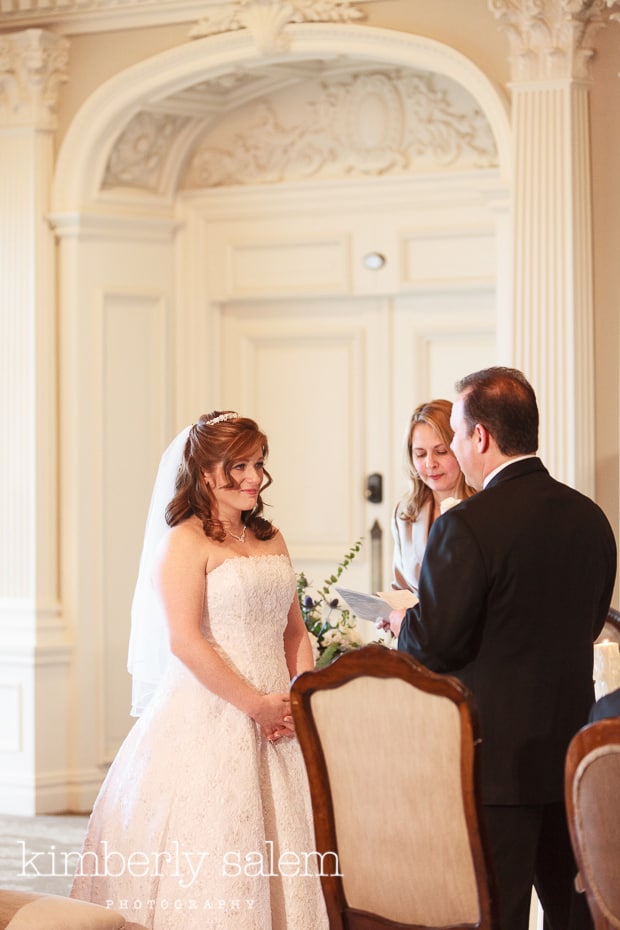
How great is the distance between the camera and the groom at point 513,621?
2.85 meters

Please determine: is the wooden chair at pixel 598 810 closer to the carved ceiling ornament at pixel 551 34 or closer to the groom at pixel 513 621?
the groom at pixel 513 621

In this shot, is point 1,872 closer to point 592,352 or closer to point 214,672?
point 214,672

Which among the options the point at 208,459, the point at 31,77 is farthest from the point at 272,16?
the point at 208,459

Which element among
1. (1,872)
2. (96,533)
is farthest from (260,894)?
(96,533)

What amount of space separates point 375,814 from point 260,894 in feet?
2.89

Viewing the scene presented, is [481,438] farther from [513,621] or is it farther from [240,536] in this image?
[240,536]

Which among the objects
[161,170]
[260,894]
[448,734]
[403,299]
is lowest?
[260,894]

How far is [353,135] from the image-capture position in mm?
6434

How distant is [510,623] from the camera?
288 cm

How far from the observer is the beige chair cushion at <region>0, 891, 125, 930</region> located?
2973 millimetres

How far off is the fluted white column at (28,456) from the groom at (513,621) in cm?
368

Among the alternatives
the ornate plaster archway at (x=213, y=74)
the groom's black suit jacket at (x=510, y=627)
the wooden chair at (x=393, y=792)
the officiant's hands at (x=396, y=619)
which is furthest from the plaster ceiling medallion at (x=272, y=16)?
the wooden chair at (x=393, y=792)

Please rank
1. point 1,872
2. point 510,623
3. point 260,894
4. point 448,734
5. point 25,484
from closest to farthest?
1. point 448,734
2. point 510,623
3. point 260,894
4. point 1,872
5. point 25,484

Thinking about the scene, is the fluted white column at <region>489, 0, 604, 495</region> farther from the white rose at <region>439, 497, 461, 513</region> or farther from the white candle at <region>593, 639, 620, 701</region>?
the white candle at <region>593, 639, 620, 701</region>
